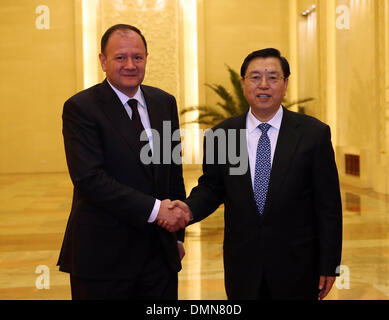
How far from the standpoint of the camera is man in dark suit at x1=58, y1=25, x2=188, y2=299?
109 inches

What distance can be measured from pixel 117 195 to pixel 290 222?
847mm

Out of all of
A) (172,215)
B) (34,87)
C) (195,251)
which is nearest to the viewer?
(172,215)

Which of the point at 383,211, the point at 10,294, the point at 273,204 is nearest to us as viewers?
the point at 273,204

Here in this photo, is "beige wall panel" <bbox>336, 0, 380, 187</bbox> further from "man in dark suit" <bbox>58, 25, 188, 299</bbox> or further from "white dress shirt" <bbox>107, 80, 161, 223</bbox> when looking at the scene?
"man in dark suit" <bbox>58, 25, 188, 299</bbox>

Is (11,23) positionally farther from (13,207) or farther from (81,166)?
(81,166)

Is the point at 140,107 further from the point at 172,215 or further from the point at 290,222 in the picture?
the point at 290,222

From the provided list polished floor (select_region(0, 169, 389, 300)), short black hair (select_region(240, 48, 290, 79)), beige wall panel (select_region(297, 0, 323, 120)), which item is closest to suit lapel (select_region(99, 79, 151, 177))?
short black hair (select_region(240, 48, 290, 79))

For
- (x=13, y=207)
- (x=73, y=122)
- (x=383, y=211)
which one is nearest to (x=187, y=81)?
(x=13, y=207)

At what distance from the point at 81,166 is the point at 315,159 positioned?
1.15 metres

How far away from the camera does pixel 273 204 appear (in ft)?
8.99

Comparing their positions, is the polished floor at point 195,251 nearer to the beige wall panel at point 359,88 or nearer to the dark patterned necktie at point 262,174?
the beige wall panel at point 359,88

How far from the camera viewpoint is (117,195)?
2719 mm

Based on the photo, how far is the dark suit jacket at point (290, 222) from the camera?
8.96ft

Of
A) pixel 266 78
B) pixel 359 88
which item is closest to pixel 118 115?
pixel 266 78
